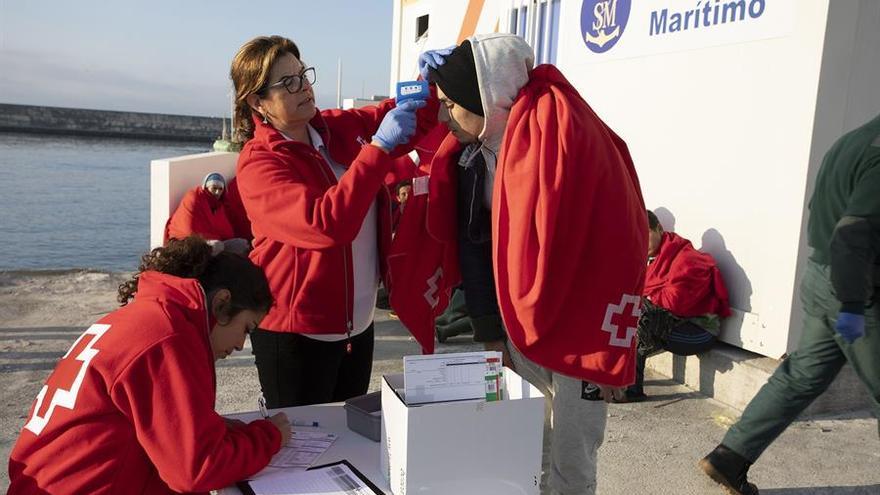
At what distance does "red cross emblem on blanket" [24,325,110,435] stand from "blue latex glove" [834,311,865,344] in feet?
7.66

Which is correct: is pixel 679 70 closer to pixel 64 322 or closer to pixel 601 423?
pixel 601 423

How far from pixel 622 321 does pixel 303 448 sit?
0.82 meters

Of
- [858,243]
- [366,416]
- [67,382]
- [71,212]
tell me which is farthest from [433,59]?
[71,212]

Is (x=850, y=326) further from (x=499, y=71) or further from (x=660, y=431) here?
(x=499, y=71)

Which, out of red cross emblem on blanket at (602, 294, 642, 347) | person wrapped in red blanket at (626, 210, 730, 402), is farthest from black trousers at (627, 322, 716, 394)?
red cross emblem on blanket at (602, 294, 642, 347)

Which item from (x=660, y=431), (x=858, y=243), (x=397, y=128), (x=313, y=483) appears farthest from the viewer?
(x=660, y=431)

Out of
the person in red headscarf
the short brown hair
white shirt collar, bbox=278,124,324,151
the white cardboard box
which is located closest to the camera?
the white cardboard box

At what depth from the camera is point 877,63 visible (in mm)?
3488

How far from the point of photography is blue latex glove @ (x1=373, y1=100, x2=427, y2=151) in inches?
79.8

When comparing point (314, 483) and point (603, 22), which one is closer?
point (314, 483)

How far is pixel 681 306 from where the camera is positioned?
3811 millimetres

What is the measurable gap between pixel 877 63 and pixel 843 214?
4.64ft

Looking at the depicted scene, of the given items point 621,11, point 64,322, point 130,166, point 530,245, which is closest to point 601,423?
point 530,245

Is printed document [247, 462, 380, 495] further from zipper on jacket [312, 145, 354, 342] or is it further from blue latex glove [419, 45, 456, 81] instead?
blue latex glove [419, 45, 456, 81]
